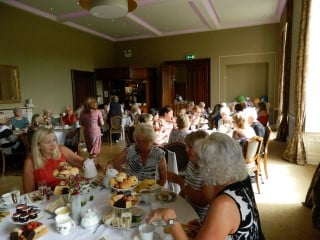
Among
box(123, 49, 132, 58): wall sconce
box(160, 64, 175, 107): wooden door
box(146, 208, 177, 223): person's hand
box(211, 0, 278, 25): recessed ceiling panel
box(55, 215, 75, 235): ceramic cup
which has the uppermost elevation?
box(211, 0, 278, 25): recessed ceiling panel

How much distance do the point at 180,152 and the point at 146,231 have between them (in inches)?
65.9

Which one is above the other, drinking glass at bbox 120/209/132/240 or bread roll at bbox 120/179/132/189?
bread roll at bbox 120/179/132/189

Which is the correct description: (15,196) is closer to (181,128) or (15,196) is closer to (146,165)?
(146,165)

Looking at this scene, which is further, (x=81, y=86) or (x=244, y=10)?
(x=81, y=86)

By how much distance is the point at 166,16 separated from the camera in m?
7.59

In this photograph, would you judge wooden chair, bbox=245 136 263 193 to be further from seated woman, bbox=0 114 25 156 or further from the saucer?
seated woman, bbox=0 114 25 156

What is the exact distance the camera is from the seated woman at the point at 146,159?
7.30 feet

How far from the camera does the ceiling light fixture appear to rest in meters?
3.31

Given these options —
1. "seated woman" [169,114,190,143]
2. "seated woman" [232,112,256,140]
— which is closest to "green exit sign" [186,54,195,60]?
"seated woman" [232,112,256,140]

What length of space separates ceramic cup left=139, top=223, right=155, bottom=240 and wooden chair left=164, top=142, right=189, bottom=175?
153cm

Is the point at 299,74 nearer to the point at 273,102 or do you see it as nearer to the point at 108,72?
the point at 273,102

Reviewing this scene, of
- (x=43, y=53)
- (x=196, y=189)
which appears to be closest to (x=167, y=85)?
(x=43, y=53)

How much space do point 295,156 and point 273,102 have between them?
4.56 m

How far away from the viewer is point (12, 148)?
15.1 feet
